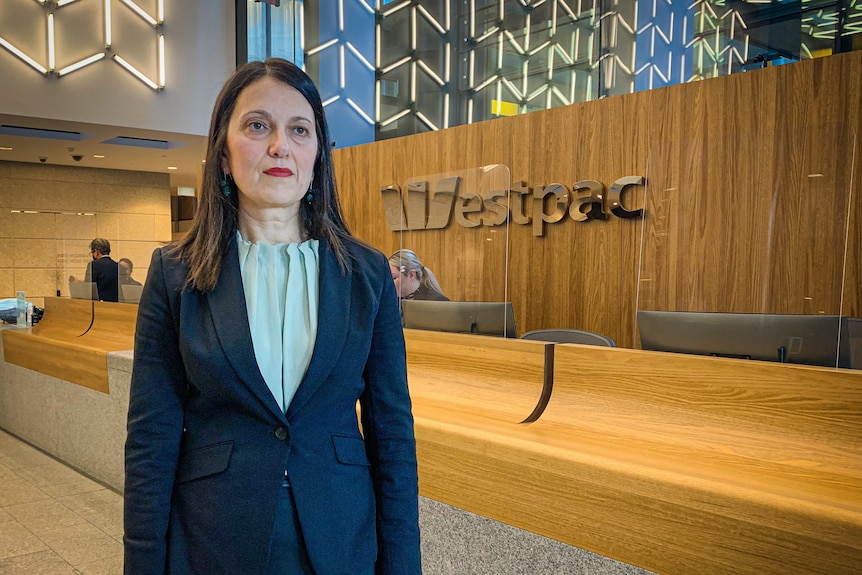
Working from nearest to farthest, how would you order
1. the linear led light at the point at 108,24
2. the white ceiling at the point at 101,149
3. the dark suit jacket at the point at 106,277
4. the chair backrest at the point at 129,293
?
the chair backrest at the point at 129,293 < the dark suit jacket at the point at 106,277 < the linear led light at the point at 108,24 < the white ceiling at the point at 101,149

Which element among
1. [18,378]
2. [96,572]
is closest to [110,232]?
[18,378]

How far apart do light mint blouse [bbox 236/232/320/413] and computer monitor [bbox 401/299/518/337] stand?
1.87 metres

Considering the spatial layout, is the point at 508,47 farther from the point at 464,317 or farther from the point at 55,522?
the point at 55,522

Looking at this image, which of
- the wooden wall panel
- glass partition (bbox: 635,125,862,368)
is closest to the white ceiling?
the wooden wall panel

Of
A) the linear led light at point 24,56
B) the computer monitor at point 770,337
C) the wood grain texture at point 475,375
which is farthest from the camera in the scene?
the linear led light at point 24,56

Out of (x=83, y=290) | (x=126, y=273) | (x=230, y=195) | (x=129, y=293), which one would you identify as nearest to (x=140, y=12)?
(x=83, y=290)

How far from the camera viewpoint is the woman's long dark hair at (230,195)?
1.19 metres

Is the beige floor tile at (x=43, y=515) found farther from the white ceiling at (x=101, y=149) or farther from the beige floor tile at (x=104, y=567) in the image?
the white ceiling at (x=101, y=149)

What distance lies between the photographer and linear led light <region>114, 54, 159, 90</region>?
8641 mm

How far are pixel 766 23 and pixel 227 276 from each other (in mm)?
4730

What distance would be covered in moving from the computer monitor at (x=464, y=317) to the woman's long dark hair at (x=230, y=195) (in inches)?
71.8

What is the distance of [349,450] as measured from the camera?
1157mm

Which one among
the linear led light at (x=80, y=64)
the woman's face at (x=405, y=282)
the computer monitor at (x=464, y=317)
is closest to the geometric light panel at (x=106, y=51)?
the linear led light at (x=80, y=64)

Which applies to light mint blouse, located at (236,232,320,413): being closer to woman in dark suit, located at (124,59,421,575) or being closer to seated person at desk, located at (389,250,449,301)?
woman in dark suit, located at (124,59,421,575)
